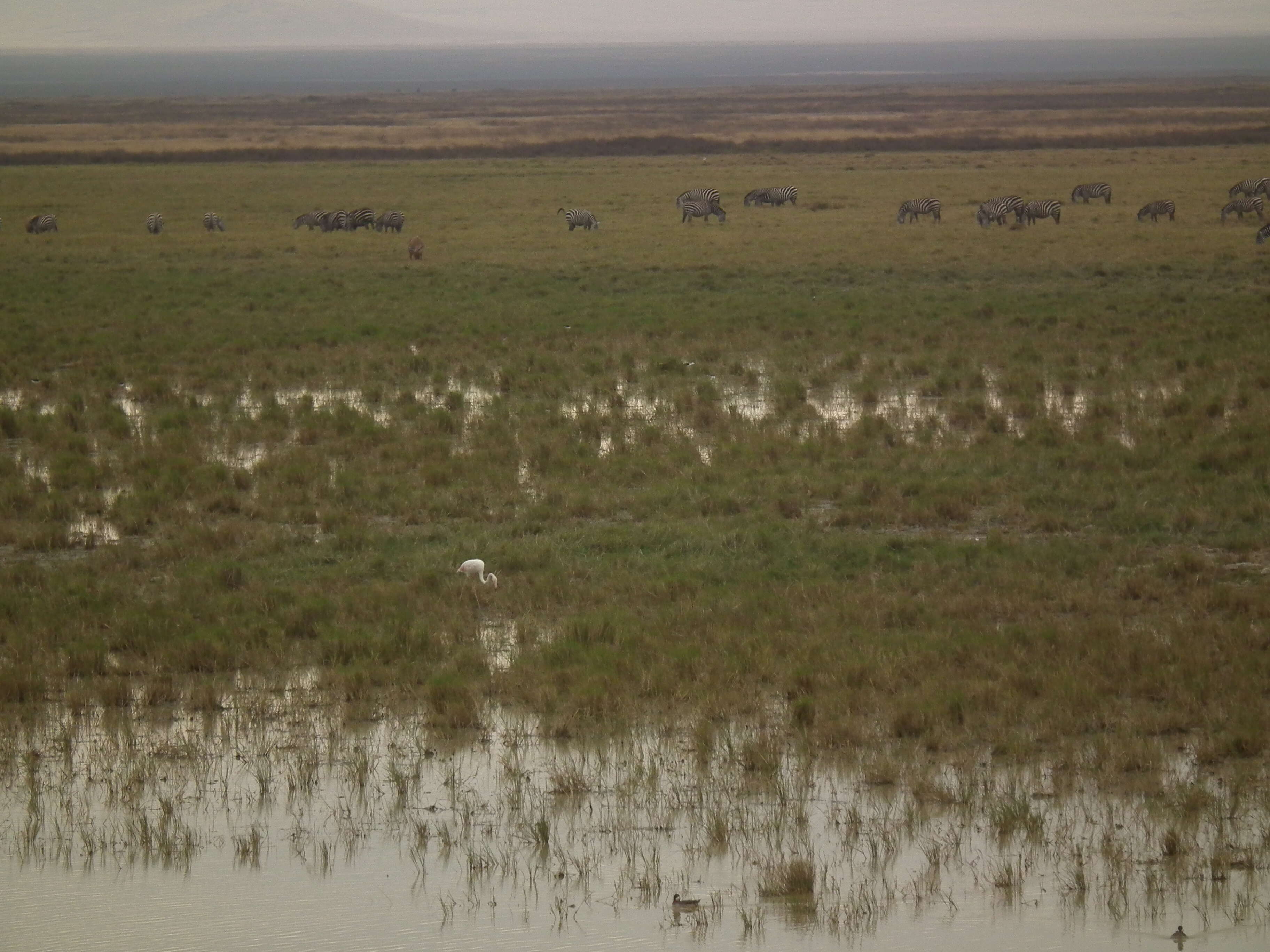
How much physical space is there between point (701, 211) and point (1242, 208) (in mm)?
12433

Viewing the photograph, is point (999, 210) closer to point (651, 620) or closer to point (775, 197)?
point (775, 197)

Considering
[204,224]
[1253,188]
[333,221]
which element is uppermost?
[1253,188]

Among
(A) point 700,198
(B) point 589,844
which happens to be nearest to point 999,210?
(A) point 700,198

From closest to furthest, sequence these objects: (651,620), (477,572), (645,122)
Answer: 1. (651,620)
2. (477,572)
3. (645,122)

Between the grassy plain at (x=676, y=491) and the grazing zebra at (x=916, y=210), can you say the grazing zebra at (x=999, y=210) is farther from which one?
the grassy plain at (x=676, y=491)

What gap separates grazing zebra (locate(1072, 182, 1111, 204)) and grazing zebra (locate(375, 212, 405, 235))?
56.7 feet

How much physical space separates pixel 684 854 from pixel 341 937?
54.0 inches

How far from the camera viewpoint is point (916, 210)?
3328cm

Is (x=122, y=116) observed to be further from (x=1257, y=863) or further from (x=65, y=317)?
(x=1257, y=863)

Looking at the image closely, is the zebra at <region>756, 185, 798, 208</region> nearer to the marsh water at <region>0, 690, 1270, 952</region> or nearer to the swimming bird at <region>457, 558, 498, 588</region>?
the swimming bird at <region>457, 558, 498, 588</region>

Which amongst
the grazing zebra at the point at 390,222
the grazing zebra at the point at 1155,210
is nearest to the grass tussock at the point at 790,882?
the grazing zebra at the point at 1155,210

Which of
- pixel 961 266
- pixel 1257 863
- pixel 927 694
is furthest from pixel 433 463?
pixel 961 266

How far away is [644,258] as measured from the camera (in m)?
27.5

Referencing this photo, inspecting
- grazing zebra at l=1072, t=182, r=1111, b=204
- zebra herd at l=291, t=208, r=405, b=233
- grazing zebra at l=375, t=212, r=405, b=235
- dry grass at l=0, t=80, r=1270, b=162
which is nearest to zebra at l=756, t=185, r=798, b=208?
grazing zebra at l=1072, t=182, r=1111, b=204
